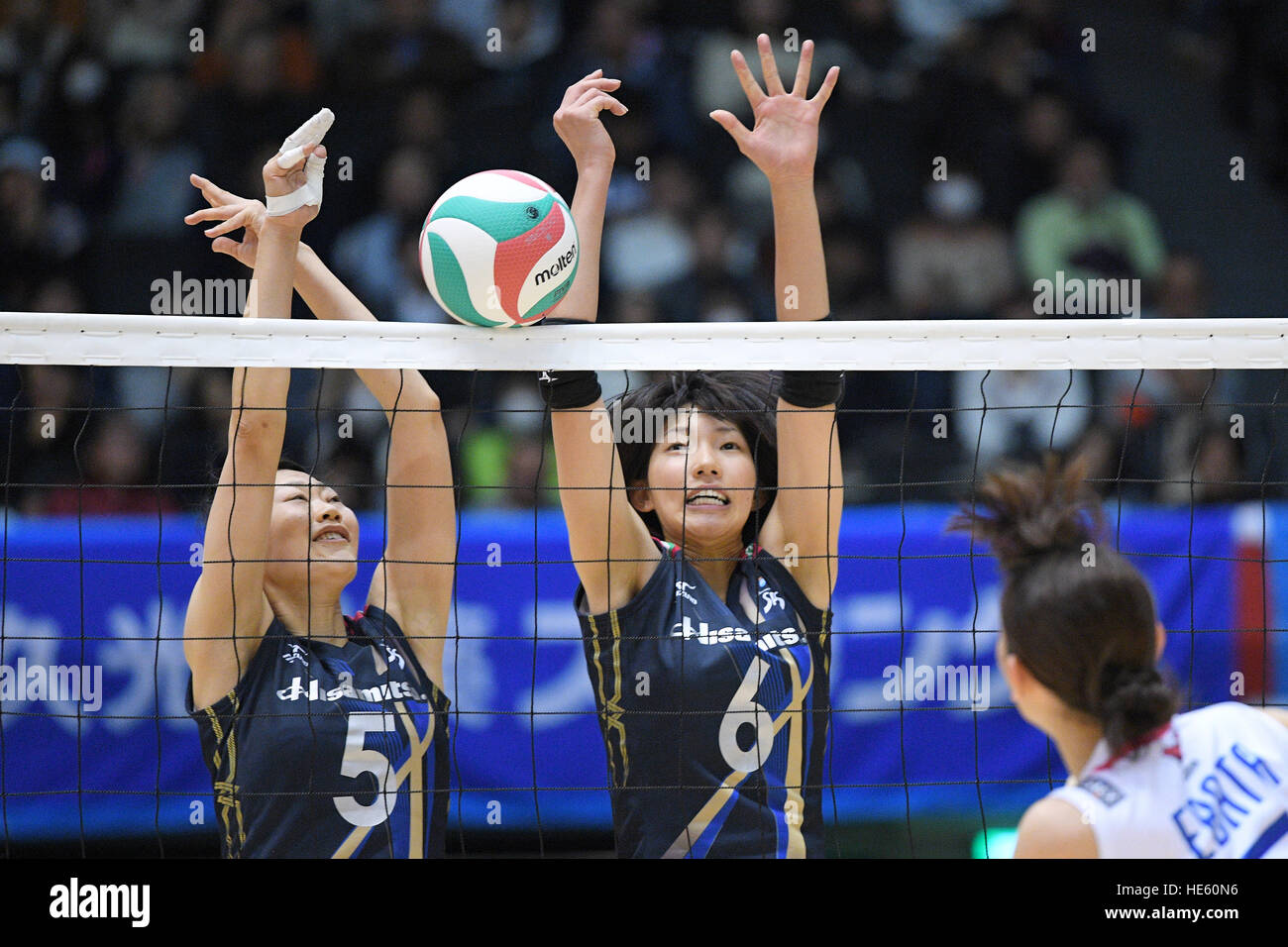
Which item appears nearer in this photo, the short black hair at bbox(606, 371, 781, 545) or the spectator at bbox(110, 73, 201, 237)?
the short black hair at bbox(606, 371, 781, 545)

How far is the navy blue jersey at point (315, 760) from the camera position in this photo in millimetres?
2994

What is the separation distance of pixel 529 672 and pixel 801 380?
1809 millimetres

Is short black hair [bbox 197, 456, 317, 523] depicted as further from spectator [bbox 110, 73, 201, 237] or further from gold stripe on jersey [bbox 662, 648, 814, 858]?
spectator [bbox 110, 73, 201, 237]

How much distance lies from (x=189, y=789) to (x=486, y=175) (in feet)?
8.69

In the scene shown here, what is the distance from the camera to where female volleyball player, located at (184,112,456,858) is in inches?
118

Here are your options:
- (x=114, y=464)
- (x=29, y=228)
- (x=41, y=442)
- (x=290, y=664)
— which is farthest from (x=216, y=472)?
(x=29, y=228)

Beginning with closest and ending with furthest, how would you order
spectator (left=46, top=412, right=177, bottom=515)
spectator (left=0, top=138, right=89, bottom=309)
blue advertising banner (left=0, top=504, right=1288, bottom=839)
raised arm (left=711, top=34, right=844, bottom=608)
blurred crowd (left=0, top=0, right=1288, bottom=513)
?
raised arm (left=711, top=34, right=844, bottom=608) → blue advertising banner (left=0, top=504, right=1288, bottom=839) → spectator (left=46, top=412, right=177, bottom=515) → blurred crowd (left=0, top=0, right=1288, bottom=513) → spectator (left=0, top=138, right=89, bottom=309)

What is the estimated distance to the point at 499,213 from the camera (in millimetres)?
2920

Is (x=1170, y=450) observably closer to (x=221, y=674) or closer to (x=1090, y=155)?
(x=1090, y=155)

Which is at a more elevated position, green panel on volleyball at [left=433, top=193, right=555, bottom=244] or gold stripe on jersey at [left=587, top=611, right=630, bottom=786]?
green panel on volleyball at [left=433, top=193, right=555, bottom=244]

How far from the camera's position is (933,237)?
22.8 ft

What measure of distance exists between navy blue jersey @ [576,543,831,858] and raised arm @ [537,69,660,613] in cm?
8

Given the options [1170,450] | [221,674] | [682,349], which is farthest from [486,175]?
[1170,450]

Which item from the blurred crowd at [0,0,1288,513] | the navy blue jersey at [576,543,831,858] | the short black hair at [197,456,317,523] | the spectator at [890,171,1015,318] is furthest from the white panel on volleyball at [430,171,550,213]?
the spectator at [890,171,1015,318]
